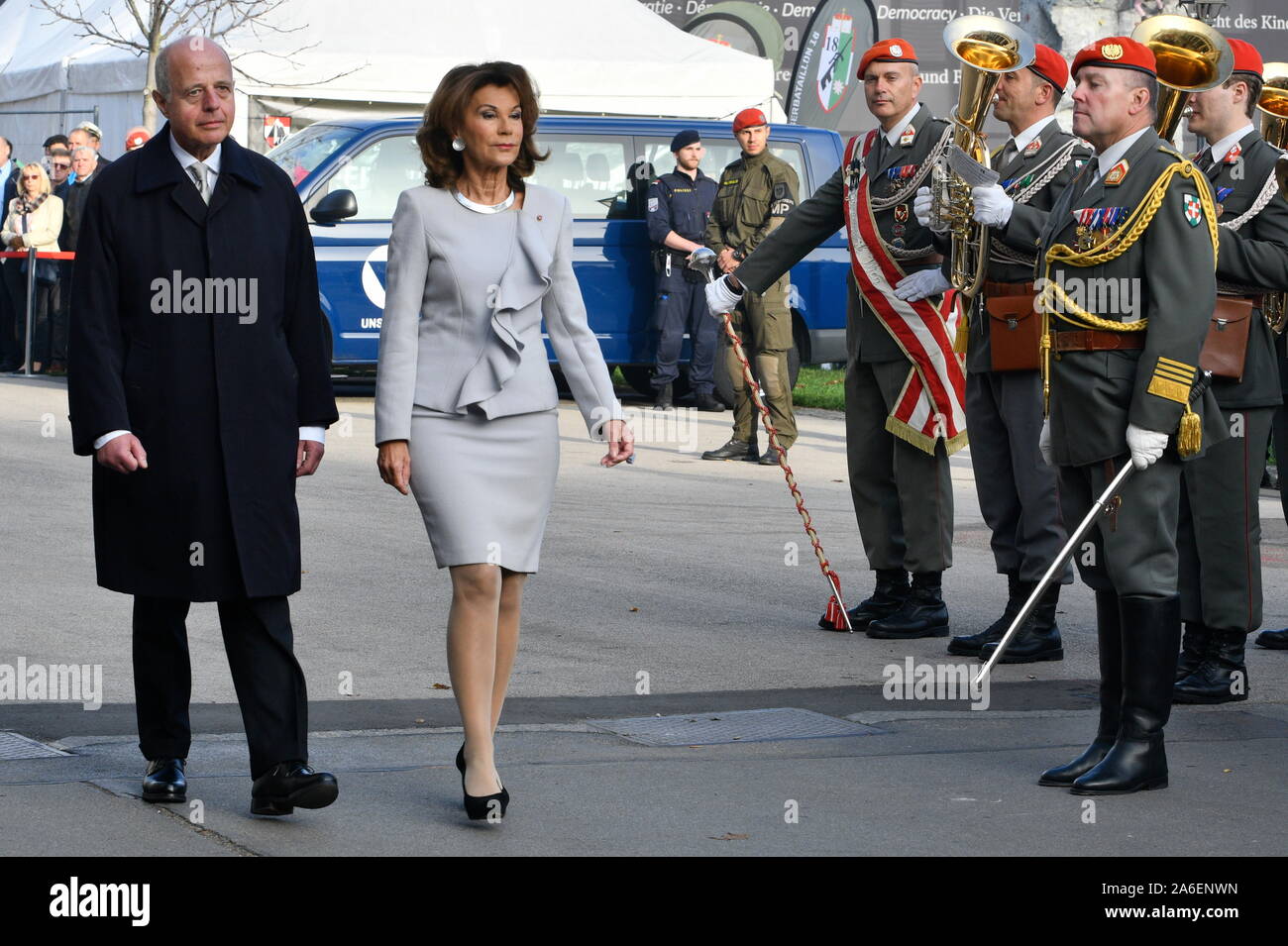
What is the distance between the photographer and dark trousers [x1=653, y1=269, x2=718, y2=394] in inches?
632

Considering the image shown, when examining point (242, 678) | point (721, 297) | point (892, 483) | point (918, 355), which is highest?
point (721, 297)

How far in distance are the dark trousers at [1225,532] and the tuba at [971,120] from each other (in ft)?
3.31

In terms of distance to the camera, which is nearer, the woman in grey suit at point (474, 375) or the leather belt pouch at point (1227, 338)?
the woman in grey suit at point (474, 375)

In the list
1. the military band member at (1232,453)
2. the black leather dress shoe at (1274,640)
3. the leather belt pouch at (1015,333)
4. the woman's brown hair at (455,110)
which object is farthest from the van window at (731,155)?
the woman's brown hair at (455,110)

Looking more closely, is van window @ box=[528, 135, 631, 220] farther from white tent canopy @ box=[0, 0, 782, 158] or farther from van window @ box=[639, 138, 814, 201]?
white tent canopy @ box=[0, 0, 782, 158]

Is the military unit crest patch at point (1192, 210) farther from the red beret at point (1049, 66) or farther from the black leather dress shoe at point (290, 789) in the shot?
the black leather dress shoe at point (290, 789)

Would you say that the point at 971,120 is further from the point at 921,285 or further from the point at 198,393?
the point at 198,393

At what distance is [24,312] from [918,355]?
39.7 feet

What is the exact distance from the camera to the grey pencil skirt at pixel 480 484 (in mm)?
5086

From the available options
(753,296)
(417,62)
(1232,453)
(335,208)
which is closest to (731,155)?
(335,208)

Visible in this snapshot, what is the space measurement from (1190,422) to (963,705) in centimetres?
161

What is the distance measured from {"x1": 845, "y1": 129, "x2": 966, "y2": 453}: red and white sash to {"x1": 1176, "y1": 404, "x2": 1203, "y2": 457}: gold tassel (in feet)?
7.81

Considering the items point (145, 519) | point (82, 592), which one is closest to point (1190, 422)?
point (145, 519)

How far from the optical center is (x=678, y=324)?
16.2 m
